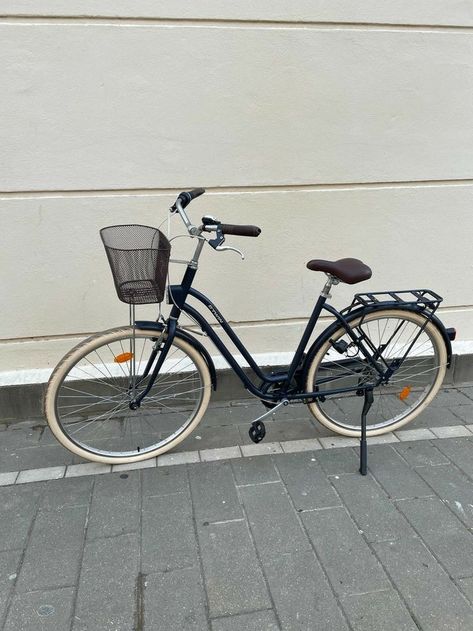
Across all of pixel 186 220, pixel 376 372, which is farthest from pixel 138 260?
pixel 376 372

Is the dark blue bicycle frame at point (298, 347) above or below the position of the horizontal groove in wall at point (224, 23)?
below

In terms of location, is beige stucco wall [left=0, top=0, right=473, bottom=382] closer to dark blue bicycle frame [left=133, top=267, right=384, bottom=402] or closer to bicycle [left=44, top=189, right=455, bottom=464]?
bicycle [left=44, top=189, right=455, bottom=464]

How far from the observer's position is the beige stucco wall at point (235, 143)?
108 inches

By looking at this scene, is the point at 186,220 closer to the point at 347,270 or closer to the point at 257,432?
the point at 347,270

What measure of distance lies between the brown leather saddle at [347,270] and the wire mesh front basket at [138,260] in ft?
2.84

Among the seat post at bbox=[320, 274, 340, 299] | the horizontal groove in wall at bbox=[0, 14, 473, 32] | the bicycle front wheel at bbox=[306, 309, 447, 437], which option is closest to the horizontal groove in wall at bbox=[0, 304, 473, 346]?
the bicycle front wheel at bbox=[306, 309, 447, 437]

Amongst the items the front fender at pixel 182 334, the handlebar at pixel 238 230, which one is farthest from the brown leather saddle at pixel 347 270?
the front fender at pixel 182 334

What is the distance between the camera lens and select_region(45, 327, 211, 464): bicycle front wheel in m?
2.54

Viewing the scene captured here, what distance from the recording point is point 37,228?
2.95 metres

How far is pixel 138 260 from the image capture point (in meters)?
2.24

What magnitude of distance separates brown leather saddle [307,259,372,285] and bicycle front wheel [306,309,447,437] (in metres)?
0.30

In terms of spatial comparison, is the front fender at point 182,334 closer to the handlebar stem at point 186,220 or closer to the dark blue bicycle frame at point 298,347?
the dark blue bicycle frame at point 298,347

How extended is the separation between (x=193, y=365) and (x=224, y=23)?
6.94ft

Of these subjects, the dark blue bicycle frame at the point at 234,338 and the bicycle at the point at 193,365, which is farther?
the dark blue bicycle frame at the point at 234,338
